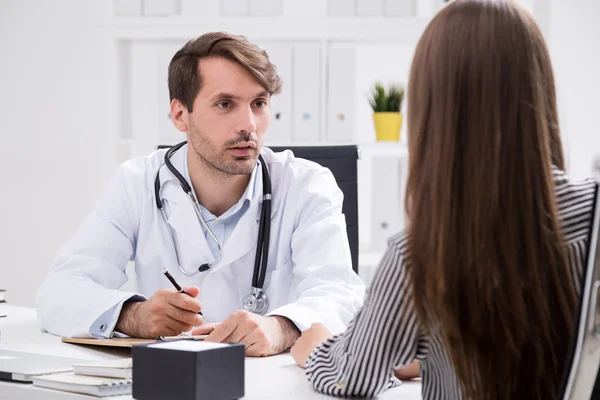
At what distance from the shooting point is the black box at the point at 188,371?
1.07 metres

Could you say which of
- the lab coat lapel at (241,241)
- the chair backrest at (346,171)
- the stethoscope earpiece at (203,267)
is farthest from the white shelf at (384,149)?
the stethoscope earpiece at (203,267)

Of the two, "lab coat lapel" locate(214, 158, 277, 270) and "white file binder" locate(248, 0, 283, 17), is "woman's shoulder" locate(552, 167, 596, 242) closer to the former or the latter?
"lab coat lapel" locate(214, 158, 277, 270)

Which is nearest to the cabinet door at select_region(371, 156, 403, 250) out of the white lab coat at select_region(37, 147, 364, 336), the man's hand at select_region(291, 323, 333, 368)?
the white lab coat at select_region(37, 147, 364, 336)

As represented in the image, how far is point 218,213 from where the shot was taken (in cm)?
211

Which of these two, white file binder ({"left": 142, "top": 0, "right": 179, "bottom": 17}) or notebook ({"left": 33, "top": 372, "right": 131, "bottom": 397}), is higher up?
white file binder ({"left": 142, "top": 0, "right": 179, "bottom": 17})

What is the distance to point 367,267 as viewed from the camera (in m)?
3.11

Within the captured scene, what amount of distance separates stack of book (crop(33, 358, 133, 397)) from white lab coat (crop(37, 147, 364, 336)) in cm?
51

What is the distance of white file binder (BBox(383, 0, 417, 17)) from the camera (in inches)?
127

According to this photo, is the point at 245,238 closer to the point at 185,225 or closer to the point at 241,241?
the point at 241,241

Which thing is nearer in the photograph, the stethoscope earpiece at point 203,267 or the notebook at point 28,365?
the notebook at point 28,365

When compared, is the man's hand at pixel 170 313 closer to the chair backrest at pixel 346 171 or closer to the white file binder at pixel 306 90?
the chair backrest at pixel 346 171

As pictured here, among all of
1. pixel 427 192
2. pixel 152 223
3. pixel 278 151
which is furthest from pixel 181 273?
pixel 427 192

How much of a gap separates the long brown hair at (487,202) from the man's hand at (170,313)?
668 millimetres

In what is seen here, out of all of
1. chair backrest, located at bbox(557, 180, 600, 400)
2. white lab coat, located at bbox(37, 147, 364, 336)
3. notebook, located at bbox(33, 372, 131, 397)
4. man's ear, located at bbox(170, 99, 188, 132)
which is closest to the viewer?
chair backrest, located at bbox(557, 180, 600, 400)
